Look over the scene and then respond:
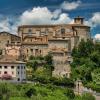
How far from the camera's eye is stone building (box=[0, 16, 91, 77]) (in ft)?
208

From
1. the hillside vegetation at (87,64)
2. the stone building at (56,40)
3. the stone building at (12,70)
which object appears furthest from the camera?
the stone building at (56,40)

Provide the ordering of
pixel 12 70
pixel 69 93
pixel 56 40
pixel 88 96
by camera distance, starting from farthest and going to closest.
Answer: pixel 56 40, pixel 12 70, pixel 69 93, pixel 88 96

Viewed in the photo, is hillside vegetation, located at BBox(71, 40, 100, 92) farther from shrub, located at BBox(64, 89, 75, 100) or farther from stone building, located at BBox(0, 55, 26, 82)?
stone building, located at BBox(0, 55, 26, 82)

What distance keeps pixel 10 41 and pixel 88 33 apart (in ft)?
31.4

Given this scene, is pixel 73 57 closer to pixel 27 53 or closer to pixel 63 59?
pixel 63 59

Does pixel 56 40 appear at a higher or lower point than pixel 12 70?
higher

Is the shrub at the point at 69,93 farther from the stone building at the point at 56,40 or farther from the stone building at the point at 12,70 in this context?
the stone building at the point at 12,70

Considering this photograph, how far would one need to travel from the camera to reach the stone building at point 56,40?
6341cm

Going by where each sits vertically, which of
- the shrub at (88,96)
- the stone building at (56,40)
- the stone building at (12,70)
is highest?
the stone building at (56,40)

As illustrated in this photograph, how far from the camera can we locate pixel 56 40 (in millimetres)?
65938

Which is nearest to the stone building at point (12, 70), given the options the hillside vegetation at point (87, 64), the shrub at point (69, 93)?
the hillside vegetation at point (87, 64)

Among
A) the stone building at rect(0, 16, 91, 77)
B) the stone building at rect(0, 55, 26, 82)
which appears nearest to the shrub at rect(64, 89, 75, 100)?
the stone building at rect(0, 16, 91, 77)

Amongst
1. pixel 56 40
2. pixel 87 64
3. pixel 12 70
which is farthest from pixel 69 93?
pixel 56 40

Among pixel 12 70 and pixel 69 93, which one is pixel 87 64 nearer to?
pixel 69 93
